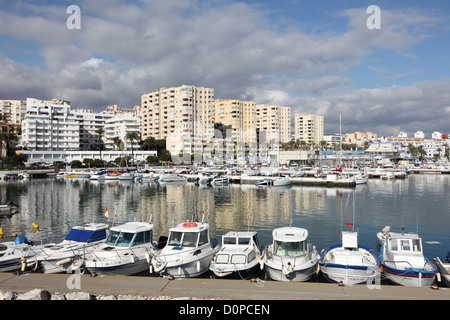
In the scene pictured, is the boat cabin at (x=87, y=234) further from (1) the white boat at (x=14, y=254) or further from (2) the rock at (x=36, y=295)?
(2) the rock at (x=36, y=295)

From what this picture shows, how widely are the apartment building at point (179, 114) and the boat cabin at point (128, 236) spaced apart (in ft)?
458

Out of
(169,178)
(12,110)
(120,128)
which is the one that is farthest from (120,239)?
(12,110)

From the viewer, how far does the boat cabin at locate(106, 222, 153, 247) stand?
1831 cm

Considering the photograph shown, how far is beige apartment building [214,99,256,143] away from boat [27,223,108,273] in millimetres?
161298

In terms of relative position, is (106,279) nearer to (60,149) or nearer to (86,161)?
(86,161)

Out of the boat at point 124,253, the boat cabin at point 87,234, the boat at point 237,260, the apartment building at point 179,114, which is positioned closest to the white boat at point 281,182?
the boat at point 237,260

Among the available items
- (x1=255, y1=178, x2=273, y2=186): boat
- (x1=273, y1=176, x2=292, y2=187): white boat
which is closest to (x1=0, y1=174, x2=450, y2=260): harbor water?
(x1=273, y1=176, x2=292, y2=187): white boat

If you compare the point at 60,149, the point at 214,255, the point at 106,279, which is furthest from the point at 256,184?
the point at 60,149

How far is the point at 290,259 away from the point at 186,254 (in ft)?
17.7

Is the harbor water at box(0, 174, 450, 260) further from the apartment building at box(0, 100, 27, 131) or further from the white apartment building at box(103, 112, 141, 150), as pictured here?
the apartment building at box(0, 100, 27, 131)

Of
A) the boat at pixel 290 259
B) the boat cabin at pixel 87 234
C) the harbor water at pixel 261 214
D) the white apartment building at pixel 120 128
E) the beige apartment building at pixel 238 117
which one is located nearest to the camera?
the boat at pixel 290 259

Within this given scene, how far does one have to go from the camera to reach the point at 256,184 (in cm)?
8219

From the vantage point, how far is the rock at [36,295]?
1131 cm
